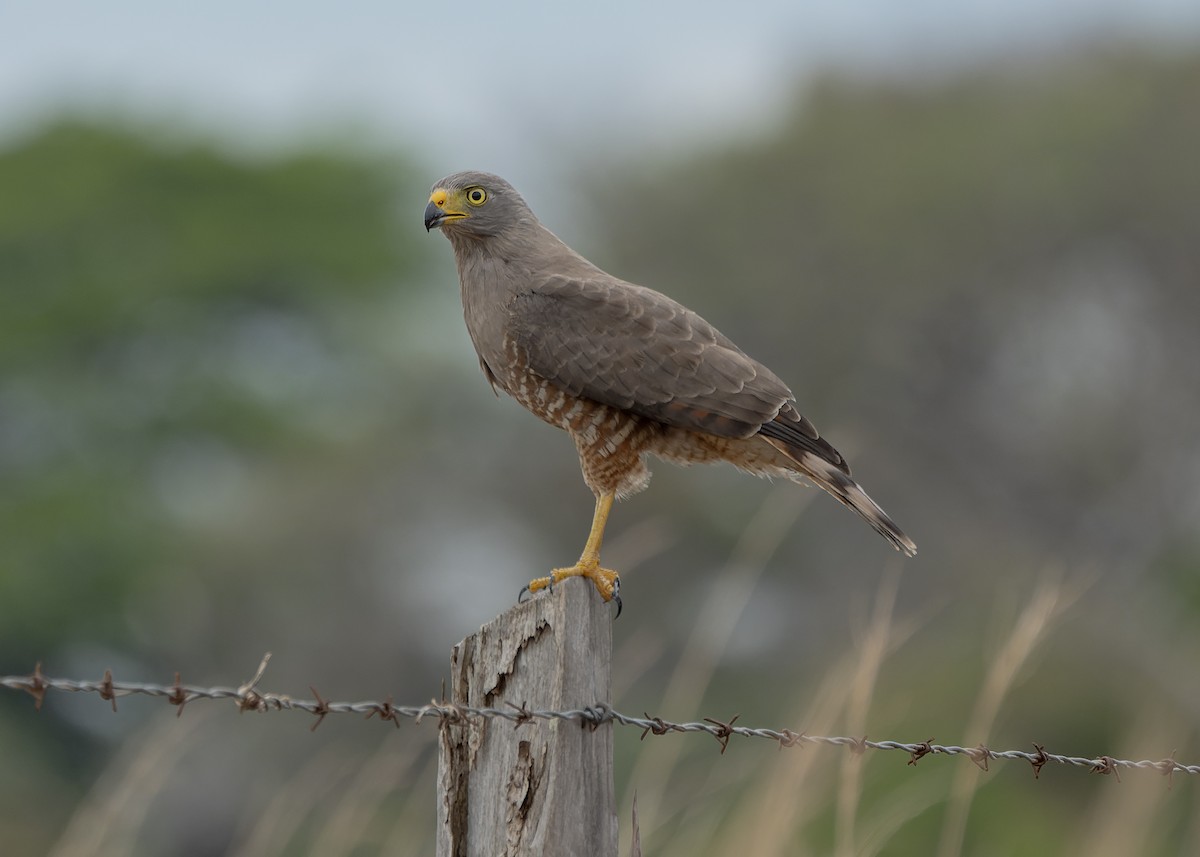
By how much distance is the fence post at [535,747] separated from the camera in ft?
11.6

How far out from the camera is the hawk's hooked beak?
584 centimetres

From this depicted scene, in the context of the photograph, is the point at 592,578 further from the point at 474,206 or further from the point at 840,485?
the point at 474,206

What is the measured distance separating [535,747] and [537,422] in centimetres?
2101

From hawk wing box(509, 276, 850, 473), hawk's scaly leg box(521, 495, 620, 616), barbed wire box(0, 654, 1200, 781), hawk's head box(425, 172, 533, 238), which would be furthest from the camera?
hawk's head box(425, 172, 533, 238)

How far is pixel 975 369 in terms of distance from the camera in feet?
76.1

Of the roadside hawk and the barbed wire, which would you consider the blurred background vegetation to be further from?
the barbed wire

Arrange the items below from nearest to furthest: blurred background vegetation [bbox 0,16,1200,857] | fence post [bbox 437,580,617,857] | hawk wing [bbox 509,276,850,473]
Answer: fence post [bbox 437,580,617,857]
hawk wing [bbox 509,276,850,473]
blurred background vegetation [bbox 0,16,1200,857]

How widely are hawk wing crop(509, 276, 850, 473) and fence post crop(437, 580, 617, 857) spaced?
169 centimetres

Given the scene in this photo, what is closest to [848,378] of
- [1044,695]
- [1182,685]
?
[1182,685]

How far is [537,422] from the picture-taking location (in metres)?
24.5

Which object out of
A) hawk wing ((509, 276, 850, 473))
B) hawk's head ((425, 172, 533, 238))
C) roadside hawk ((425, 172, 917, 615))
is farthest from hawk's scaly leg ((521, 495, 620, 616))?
hawk's head ((425, 172, 533, 238))

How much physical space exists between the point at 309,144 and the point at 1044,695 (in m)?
19.7

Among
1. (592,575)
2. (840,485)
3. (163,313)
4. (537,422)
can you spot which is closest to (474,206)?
(840,485)

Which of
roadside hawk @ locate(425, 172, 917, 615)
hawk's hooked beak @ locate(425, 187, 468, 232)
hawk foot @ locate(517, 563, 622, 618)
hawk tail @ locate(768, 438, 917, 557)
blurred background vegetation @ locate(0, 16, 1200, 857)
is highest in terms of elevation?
blurred background vegetation @ locate(0, 16, 1200, 857)
